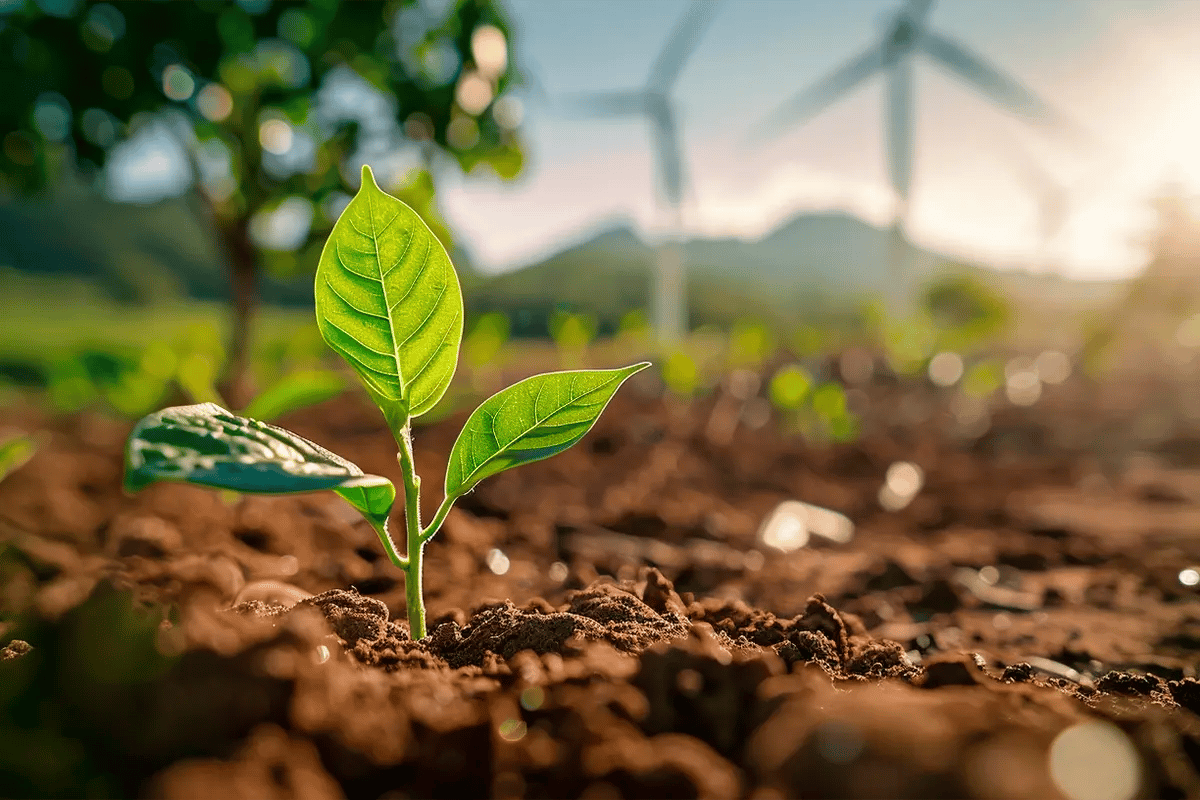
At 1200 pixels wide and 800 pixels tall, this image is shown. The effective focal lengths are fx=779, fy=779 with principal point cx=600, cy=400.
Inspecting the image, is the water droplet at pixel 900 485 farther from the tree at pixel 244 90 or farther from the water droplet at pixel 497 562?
the tree at pixel 244 90

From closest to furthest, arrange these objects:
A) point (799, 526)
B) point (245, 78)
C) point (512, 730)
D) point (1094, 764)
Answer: point (1094, 764), point (512, 730), point (799, 526), point (245, 78)

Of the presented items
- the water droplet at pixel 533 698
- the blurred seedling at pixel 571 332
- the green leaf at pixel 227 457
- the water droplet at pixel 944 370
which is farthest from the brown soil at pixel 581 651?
the water droplet at pixel 944 370

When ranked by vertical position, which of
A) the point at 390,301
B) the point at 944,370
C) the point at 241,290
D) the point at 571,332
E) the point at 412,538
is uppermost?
the point at 241,290

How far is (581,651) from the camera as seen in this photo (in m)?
1.09

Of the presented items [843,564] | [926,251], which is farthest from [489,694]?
[926,251]

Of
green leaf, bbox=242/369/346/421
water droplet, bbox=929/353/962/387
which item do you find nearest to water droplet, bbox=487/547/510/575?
green leaf, bbox=242/369/346/421

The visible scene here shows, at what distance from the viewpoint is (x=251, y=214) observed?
5.82 meters

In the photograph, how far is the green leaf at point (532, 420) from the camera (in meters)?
1.12

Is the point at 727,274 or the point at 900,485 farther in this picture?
the point at 727,274

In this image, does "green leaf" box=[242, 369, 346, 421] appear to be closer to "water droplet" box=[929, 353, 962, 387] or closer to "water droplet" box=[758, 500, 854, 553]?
"water droplet" box=[758, 500, 854, 553]

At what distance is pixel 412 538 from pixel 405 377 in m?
0.24

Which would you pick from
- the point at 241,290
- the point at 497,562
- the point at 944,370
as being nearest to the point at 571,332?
the point at 241,290

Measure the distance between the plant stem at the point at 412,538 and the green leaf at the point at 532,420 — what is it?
0.19 feet

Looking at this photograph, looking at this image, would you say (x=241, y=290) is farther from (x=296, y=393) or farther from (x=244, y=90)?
(x=296, y=393)
